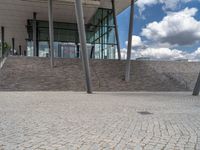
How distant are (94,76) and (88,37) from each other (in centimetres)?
1585

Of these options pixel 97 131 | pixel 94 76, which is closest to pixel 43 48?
pixel 94 76

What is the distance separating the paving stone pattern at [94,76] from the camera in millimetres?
19312

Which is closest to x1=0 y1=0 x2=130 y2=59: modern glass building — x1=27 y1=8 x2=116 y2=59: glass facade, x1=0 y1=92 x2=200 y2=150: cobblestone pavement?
x1=27 y1=8 x2=116 y2=59: glass facade

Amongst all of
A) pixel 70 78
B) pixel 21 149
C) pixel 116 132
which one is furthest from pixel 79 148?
pixel 70 78

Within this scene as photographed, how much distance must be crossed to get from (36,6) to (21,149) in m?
26.3

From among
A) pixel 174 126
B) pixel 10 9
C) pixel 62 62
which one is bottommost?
pixel 174 126

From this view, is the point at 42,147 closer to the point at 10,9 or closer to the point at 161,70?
the point at 161,70

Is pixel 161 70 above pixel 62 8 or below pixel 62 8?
below

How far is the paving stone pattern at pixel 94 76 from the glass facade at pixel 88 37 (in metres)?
9.52

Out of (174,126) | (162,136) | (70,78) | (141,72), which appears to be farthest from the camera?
(141,72)

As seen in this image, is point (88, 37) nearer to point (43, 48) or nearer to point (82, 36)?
point (43, 48)

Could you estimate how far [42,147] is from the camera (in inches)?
175

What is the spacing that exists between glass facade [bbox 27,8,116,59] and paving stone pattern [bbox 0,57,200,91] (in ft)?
31.2

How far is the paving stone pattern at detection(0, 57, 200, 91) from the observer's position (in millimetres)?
19312
